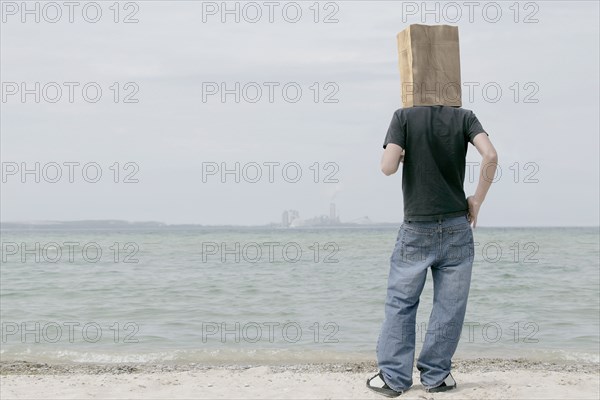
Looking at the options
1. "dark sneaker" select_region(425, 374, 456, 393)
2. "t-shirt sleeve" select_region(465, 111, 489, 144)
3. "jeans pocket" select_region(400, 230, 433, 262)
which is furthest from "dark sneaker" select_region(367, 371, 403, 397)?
"t-shirt sleeve" select_region(465, 111, 489, 144)

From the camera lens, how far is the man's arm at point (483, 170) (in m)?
4.07

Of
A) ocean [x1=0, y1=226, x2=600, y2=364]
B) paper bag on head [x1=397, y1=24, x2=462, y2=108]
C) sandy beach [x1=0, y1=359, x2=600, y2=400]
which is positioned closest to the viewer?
paper bag on head [x1=397, y1=24, x2=462, y2=108]

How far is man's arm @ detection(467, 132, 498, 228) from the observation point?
4074 mm

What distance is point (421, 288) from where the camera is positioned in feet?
14.0

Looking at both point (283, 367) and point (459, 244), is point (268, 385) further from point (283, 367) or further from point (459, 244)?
point (459, 244)

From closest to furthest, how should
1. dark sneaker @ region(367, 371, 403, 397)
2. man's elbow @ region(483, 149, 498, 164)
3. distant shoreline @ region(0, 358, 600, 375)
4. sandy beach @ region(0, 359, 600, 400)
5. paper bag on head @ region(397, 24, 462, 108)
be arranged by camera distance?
man's elbow @ region(483, 149, 498, 164), paper bag on head @ region(397, 24, 462, 108), dark sneaker @ region(367, 371, 403, 397), sandy beach @ region(0, 359, 600, 400), distant shoreline @ region(0, 358, 600, 375)

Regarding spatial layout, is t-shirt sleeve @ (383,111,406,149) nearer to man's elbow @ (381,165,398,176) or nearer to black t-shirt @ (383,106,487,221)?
black t-shirt @ (383,106,487,221)

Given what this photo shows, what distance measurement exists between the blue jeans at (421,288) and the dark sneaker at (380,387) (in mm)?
31

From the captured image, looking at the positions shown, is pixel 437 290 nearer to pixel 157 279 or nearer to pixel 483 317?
pixel 483 317

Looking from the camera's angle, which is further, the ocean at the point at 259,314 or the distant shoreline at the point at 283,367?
the ocean at the point at 259,314

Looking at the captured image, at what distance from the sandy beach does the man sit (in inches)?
13.8

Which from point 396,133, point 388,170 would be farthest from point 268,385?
point 396,133

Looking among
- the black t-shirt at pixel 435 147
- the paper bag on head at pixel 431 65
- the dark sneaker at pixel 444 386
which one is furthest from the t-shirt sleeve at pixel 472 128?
the dark sneaker at pixel 444 386

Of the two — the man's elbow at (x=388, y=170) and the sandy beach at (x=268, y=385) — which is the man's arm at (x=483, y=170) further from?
the sandy beach at (x=268, y=385)
